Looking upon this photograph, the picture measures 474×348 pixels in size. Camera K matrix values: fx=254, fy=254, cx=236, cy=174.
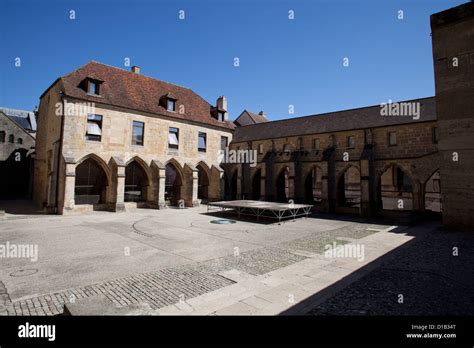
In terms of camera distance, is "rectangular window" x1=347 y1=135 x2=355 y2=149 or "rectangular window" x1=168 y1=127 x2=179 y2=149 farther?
"rectangular window" x1=168 y1=127 x2=179 y2=149

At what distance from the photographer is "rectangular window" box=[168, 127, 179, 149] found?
78.0ft

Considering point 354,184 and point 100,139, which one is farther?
point 354,184

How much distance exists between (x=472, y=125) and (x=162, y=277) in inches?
608

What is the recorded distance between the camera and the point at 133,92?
22625 mm

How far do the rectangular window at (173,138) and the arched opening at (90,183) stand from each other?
6270 mm

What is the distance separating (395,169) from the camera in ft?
105

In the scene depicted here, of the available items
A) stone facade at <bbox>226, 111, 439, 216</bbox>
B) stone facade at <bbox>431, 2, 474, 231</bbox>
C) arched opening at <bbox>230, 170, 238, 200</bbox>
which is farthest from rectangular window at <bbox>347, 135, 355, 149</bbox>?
arched opening at <bbox>230, 170, 238, 200</bbox>

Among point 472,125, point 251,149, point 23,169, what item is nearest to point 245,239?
point 472,125

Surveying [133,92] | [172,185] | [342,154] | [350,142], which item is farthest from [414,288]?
[133,92]

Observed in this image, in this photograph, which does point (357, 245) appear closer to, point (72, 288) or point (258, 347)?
point (258, 347)

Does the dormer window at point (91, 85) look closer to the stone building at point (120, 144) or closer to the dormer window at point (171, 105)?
the stone building at point (120, 144)

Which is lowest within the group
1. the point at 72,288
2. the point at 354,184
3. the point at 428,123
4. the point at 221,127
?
the point at 72,288

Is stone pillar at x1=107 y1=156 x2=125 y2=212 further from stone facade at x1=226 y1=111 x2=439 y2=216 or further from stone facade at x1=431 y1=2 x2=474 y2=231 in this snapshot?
stone facade at x1=431 y1=2 x2=474 y2=231

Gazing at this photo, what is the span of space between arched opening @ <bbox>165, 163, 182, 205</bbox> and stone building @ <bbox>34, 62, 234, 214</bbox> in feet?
0.32
